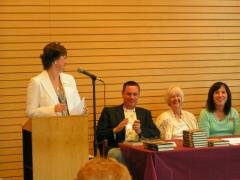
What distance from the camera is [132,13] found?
6000 mm

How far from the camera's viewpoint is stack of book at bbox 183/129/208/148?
164 inches

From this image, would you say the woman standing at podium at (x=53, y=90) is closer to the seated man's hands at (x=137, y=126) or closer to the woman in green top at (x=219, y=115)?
the seated man's hands at (x=137, y=126)

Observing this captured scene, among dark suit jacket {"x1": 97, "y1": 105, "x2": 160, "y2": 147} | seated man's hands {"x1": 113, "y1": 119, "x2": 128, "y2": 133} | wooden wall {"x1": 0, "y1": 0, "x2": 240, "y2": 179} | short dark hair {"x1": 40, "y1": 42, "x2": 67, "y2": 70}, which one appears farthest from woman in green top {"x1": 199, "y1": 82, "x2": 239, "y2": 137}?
short dark hair {"x1": 40, "y1": 42, "x2": 67, "y2": 70}

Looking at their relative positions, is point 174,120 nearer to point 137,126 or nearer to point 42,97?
point 137,126

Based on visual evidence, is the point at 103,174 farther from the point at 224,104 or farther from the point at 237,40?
the point at 237,40

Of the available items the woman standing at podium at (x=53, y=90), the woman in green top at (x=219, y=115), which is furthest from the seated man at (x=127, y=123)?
the woman standing at podium at (x=53, y=90)

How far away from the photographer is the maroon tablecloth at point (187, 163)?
401 cm

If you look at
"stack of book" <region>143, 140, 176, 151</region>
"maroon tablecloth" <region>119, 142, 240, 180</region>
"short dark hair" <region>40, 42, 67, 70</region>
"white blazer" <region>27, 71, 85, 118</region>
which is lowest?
"maroon tablecloth" <region>119, 142, 240, 180</region>

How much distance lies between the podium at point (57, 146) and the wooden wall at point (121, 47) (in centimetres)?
152

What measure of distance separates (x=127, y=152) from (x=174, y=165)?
0.56m

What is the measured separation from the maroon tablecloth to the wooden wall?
1815mm

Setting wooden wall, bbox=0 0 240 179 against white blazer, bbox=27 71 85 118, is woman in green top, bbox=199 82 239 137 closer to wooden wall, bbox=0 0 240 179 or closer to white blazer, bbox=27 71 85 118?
wooden wall, bbox=0 0 240 179

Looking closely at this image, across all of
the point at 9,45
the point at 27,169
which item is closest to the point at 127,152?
the point at 27,169

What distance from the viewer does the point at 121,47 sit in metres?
5.97
